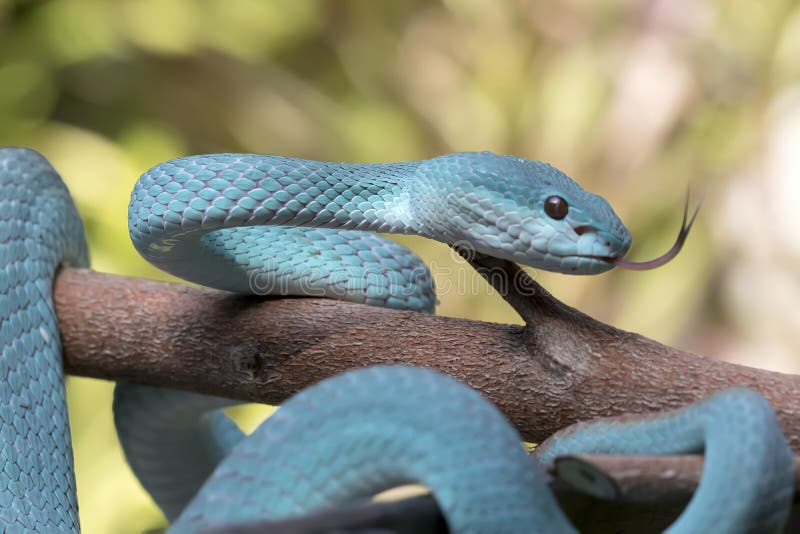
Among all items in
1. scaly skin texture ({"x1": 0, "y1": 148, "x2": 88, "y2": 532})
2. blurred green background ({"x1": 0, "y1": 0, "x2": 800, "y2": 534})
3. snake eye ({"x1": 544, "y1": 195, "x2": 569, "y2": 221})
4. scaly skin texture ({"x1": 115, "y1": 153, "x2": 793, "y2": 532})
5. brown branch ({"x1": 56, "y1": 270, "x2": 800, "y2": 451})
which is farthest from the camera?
blurred green background ({"x1": 0, "y1": 0, "x2": 800, "y2": 534})

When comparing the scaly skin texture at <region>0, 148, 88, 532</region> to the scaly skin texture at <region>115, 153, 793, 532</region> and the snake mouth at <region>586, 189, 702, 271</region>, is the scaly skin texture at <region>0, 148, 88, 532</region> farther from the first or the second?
the snake mouth at <region>586, 189, 702, 271</region>

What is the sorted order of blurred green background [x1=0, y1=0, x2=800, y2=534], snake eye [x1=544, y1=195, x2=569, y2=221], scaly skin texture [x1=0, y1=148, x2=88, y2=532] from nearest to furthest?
snake eye [x1=544, y1=195, x2=569, y2=221] → scaly skin texture [x1=0, y1=148, x2=88, y2=532] → blurred green background [x1=0, y1=0, x2=800, y2=534]

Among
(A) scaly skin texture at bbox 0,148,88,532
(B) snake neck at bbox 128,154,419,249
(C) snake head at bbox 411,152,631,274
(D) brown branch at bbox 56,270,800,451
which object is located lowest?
(A) scaly skin texture at bbox 0,148,88,532

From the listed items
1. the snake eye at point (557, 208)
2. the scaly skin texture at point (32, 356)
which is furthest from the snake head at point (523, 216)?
the scaly skin texture at point (32, 356)

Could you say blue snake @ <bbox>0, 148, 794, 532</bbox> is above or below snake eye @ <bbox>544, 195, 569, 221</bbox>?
below

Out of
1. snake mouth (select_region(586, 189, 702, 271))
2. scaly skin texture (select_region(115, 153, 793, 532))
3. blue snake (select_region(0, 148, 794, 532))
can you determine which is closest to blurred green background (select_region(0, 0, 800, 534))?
blue snake (select_region(0, 148, 794, 532))

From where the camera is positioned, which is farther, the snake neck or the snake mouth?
the snake neck

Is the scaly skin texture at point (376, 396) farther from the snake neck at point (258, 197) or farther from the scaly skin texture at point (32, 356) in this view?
the scaly skin texture at point (32, 356)

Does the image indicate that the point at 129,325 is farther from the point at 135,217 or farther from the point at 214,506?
the point at 214,506
